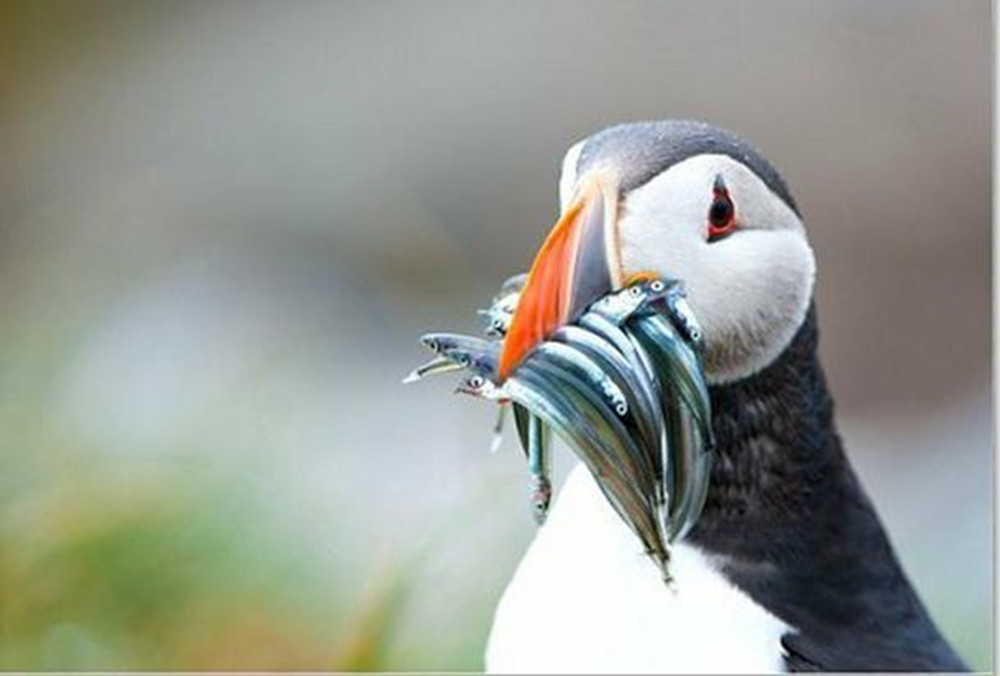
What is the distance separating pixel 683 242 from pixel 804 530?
34 centimetres

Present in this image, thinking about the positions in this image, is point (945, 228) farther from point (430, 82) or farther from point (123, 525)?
point (123, 525)

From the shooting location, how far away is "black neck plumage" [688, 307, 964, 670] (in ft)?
5.74

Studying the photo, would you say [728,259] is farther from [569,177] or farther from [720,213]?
[569,177]

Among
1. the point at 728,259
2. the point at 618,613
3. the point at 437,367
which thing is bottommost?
the point at 618,613

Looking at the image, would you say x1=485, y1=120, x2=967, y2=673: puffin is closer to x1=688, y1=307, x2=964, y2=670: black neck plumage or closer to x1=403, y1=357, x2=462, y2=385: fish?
x1=688, y1=307, x2=964, y2=670: black neck plumage

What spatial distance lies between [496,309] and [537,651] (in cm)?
35

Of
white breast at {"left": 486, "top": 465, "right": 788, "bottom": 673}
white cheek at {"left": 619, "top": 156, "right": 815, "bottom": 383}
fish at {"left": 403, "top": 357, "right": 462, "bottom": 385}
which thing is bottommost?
white breast at {"left": 486, "top": 465, "right": 788, "bottom": 673}

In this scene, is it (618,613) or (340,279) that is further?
(340,279)

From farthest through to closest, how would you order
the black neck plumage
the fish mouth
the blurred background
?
the blurred background, the black neck plumage, the fish mouth

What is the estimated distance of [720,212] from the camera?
1.69 meters

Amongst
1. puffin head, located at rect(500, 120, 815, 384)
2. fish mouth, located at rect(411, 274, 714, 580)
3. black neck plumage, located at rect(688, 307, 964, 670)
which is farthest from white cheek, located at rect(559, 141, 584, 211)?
black neck plumage, located at rect(688, 307, 964, 670)

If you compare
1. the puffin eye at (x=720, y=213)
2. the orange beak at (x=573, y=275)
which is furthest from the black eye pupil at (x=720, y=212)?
the orange beak at (x=573, y=275)

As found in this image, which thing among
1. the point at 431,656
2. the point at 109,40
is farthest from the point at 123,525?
the point at 109,40

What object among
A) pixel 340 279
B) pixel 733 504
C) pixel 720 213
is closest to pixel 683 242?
pixel 720 213
